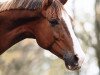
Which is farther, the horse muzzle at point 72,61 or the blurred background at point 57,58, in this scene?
the blurred background at point 57,58

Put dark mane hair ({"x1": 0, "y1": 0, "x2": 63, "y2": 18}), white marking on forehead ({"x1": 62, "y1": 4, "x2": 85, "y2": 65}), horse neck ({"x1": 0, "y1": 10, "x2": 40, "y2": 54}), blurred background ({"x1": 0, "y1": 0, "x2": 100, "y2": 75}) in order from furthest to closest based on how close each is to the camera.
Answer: blurred background ({"x1": 0, "y1": 0, "x2": 100, "y2": 75}), horse neck ({"x1": 0, "y1": 10, "x2": 40, "y2": 54}), dark mane hair ({"x1": 0, "y1": 0, "x2": 63, "y2": 18}), white marking on forehead ({"x1": 62, "y1": 4, "x2": 85, "y2": 65})

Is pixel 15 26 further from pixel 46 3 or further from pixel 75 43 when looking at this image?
pixel 75 43

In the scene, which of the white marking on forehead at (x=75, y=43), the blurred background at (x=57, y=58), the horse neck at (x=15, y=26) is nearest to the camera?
the white marking on forehead at (x=75, y=43)

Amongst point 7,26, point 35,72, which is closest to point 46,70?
point 35,72

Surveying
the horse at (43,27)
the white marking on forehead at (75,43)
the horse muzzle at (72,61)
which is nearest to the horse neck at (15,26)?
the horse at (43,27)

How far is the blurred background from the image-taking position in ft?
78.3

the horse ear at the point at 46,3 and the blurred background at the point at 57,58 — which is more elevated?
the horse ear at the point at 46,3

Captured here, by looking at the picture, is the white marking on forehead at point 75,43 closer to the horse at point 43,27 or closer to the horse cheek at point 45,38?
the horse at point 43,27

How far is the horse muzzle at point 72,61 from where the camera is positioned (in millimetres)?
6312

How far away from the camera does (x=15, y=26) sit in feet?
22.3

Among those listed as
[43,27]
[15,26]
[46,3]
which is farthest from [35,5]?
[15,26]

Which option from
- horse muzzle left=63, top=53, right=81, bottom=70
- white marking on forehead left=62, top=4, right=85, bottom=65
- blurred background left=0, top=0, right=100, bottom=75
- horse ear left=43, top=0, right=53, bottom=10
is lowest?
blurred background left=0, top=0, right=100, bottom=75

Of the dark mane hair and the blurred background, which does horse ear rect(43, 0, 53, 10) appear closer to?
the dark mane hair

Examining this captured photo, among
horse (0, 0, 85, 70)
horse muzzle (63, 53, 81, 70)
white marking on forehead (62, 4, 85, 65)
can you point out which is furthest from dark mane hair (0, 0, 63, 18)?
horse muzzle (63, 53, 81, 70)
